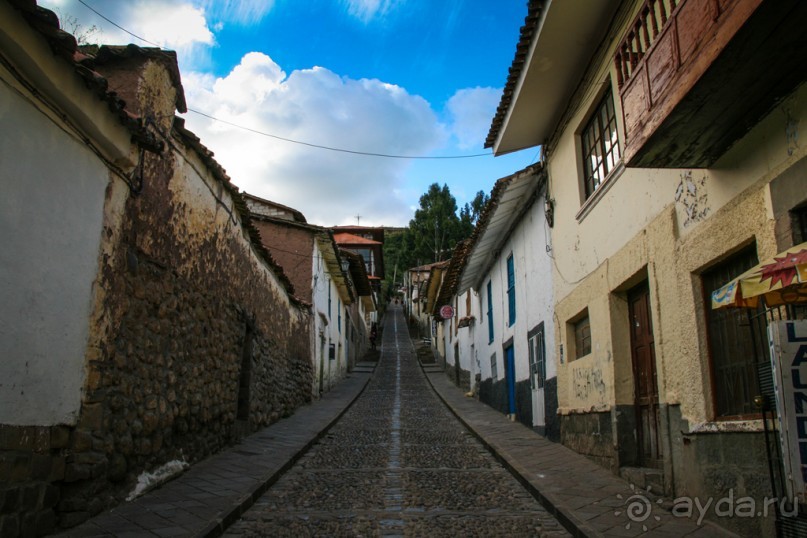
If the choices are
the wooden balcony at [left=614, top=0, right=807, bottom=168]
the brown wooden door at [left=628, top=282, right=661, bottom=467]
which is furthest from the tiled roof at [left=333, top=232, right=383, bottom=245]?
the wooden balcony at [left=614, top=0, right=807, bottom=168]

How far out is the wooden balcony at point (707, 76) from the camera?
11.6 ft

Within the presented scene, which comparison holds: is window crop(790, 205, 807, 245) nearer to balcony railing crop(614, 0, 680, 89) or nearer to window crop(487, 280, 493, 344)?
balcony railing crop(614, 0, 680, 89)

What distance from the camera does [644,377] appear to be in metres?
7.18

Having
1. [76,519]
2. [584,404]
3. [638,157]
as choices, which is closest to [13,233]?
[76,519]

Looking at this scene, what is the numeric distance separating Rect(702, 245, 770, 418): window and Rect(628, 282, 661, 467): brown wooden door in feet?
5.16

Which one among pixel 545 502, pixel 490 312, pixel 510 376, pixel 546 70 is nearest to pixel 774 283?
pixel 545 502


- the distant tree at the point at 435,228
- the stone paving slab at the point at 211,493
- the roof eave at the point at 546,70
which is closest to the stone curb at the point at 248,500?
the stone paving slab at the point at 211,493

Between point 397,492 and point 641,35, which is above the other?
point 641,35

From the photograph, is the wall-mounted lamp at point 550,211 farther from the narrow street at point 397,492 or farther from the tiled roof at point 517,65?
the narrow street at point 397,492

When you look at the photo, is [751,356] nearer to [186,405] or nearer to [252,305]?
[186,405]

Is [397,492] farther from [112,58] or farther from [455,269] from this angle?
[455,269]

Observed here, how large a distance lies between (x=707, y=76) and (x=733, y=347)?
7.65 ft

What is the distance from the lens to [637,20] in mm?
5707

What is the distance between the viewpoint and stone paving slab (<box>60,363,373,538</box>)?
4.83m
